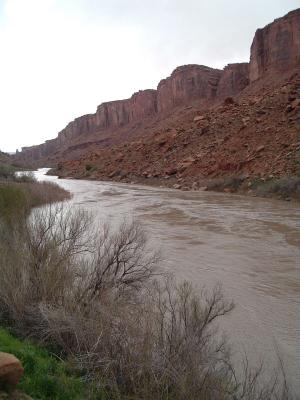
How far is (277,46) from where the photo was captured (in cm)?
4778

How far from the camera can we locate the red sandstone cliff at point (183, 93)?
155 feet

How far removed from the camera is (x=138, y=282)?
A: 6.75 metres

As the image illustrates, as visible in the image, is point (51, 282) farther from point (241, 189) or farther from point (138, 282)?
point (241, 189)

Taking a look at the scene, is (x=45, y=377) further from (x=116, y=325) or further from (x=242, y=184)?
(x=242, y=184)

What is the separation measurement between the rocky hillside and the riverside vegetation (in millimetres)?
17950

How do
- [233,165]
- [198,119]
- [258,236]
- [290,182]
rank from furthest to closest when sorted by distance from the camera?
[198,119] < [233,165] < [290,182] < [258,236]

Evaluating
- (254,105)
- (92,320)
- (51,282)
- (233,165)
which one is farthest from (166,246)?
(254,105)

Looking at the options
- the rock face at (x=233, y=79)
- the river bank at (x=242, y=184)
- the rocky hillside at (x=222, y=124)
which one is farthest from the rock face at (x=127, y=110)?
the river bank at (x=242, y=184)

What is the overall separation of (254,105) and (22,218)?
2800 cm

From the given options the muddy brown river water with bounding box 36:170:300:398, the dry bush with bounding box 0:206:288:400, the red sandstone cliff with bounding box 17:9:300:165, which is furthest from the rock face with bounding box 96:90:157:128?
the dry bush with bounding box 0:206:288:400

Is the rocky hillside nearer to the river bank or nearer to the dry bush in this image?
the river bank

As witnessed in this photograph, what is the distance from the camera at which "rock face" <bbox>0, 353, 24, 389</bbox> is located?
3166 mm

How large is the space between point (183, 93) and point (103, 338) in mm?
71835

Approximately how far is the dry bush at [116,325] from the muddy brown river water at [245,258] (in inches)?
22.9
